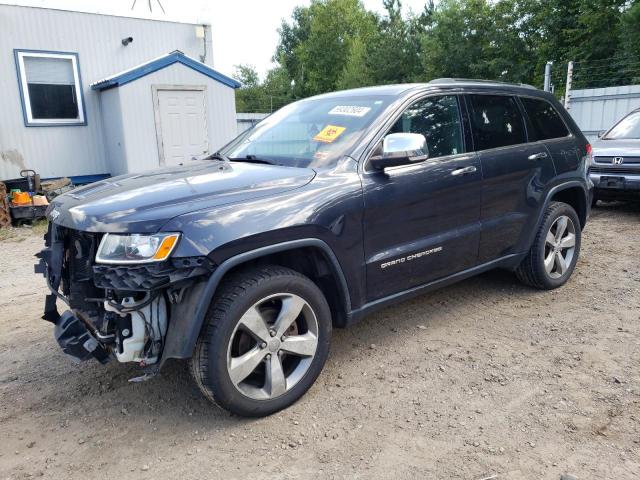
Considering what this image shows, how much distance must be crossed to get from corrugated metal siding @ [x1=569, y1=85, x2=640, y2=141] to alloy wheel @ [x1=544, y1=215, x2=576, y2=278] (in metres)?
8.40

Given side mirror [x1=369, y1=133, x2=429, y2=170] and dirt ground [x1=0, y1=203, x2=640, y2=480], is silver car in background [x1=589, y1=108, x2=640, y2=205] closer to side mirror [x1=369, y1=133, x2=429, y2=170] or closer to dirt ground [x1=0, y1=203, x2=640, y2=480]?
dirt ground [x1=0, y1=203, x2=640, y2=480]

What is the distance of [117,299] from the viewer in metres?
2.59

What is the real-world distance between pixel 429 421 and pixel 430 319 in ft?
4.69

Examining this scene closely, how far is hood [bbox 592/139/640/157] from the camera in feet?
25.1

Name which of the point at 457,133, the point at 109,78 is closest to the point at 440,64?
the point at 109,78

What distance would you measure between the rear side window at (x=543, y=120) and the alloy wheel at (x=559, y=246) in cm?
75

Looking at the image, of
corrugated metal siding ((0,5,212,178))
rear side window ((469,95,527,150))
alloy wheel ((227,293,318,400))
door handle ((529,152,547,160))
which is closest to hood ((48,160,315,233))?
alloy wheel ((227,293,318,400))

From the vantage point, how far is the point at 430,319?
420 centimetres

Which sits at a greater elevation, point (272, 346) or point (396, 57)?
point (396, 57)

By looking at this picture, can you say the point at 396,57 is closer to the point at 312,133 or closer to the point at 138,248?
the point at 312,133

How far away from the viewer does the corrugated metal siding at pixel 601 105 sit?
37.8ft

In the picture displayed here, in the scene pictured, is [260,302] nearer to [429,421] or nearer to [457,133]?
[429,421]

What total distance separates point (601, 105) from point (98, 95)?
1118 cm

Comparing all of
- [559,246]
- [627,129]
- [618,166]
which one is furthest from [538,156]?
[627,129]
